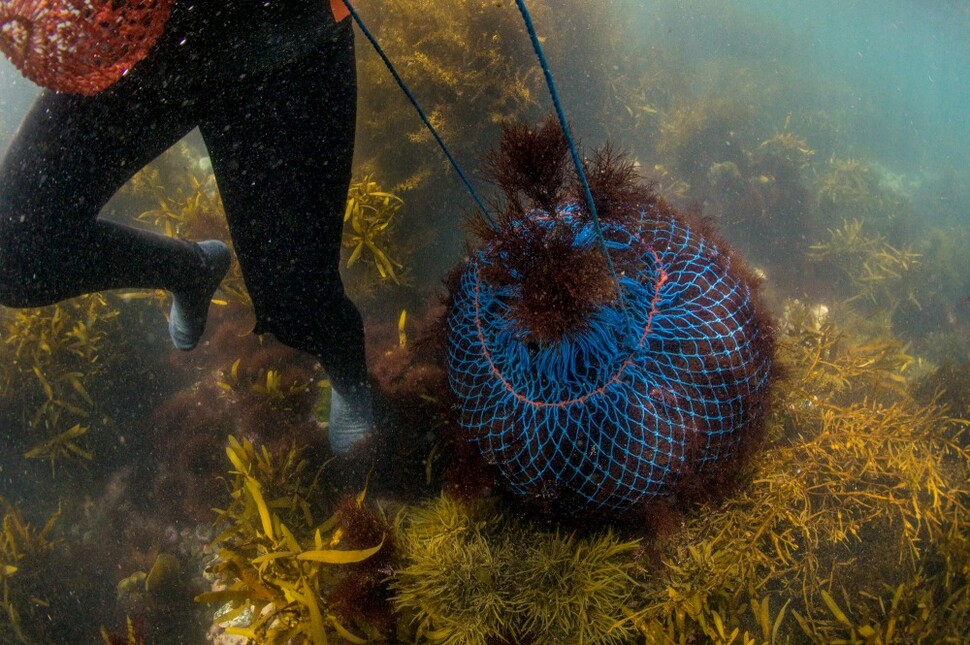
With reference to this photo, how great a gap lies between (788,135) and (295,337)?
51.2 feet

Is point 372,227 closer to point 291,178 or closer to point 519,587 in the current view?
point 291,178

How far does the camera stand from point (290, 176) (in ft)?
7.84

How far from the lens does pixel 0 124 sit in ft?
42.4

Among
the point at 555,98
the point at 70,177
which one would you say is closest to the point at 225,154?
the point at 70,177

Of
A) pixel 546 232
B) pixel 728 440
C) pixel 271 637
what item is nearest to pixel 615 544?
pixel 728 440

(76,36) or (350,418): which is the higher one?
(76,36)

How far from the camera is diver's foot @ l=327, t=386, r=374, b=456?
3.57 m

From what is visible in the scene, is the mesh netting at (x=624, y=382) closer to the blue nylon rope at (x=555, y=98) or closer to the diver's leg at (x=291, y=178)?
the blue nylon rope at (x=555, y=98)

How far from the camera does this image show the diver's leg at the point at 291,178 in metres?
2.24

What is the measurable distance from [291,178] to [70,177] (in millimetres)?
899

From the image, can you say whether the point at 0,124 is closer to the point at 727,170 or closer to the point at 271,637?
the point at 271,637

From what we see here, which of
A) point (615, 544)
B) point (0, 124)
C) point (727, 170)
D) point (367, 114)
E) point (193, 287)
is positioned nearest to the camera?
point (615, 544)

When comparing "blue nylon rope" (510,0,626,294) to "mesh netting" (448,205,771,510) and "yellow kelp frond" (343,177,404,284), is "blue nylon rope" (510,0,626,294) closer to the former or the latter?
"mesh netting" (448,205,771,510)

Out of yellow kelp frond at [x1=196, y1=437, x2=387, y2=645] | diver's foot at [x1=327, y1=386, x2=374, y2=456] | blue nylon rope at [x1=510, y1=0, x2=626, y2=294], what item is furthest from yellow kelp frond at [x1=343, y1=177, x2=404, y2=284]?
blue nylon rope at [x1=510, y1=0, x2=626, y2=294]
